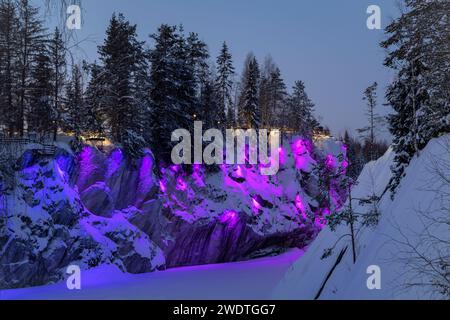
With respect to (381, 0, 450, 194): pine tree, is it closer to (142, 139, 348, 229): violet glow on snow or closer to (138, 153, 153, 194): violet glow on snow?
(142, 139, 348, 229): violet glow on snow

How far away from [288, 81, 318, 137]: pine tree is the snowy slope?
4636 centimetres

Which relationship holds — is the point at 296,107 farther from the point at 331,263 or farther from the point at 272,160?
the point at 331,263

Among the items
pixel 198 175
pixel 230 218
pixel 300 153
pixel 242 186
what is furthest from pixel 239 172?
pixel 300 153

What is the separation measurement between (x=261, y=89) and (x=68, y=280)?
161 feet

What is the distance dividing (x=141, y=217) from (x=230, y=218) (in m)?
9.29

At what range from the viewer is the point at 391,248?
902 cm

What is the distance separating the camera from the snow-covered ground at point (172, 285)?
2242 centimetres

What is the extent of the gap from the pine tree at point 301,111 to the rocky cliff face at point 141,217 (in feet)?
52.4

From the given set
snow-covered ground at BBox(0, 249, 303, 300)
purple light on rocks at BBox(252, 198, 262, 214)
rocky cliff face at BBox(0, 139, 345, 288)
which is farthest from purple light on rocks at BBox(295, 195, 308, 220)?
snow-covered ground at BBox(0, 249, 303, 300)

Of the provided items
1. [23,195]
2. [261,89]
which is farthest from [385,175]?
[261,89]

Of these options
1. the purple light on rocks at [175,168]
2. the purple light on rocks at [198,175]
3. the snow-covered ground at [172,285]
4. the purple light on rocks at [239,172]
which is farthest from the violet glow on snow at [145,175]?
the purple light on rocks at [239,172]

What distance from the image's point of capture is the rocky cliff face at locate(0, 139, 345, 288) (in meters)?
24.7

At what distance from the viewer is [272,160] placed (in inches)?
2052

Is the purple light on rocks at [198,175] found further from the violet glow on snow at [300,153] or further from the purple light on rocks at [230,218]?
the violet glow on snow at [300,153]
